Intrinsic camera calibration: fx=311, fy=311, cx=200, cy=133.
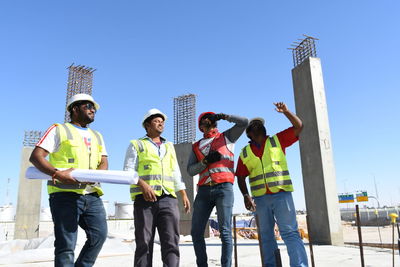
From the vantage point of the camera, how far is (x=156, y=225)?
2.60 meters

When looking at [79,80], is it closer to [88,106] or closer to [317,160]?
[317,160]

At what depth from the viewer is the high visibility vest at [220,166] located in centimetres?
296

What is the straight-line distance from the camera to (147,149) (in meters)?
2.72

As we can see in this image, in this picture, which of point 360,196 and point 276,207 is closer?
point 276,207

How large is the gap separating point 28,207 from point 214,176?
17.4 metres

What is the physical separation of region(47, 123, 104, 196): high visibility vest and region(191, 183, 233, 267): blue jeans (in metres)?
1.00

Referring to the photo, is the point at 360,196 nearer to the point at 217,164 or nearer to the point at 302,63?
the point at 302,63

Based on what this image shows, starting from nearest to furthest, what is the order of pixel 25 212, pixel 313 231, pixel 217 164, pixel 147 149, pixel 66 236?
pixel 66 236
pixel 147 149
pixel 217 164
pixel 313 231
pixel 25 212

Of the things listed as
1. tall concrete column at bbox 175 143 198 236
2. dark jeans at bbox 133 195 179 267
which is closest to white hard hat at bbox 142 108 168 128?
dark jeans at bbox 133 195 179 267

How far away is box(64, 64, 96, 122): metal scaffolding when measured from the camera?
2295 centimetres

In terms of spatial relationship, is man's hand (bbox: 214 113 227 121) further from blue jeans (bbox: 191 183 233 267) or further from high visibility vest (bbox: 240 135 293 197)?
blue jeans (bbox: 191 183 233 267)

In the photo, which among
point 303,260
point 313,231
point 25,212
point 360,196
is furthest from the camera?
point 360,196

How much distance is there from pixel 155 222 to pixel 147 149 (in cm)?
62

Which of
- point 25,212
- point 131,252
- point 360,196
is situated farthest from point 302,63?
point 360,196
